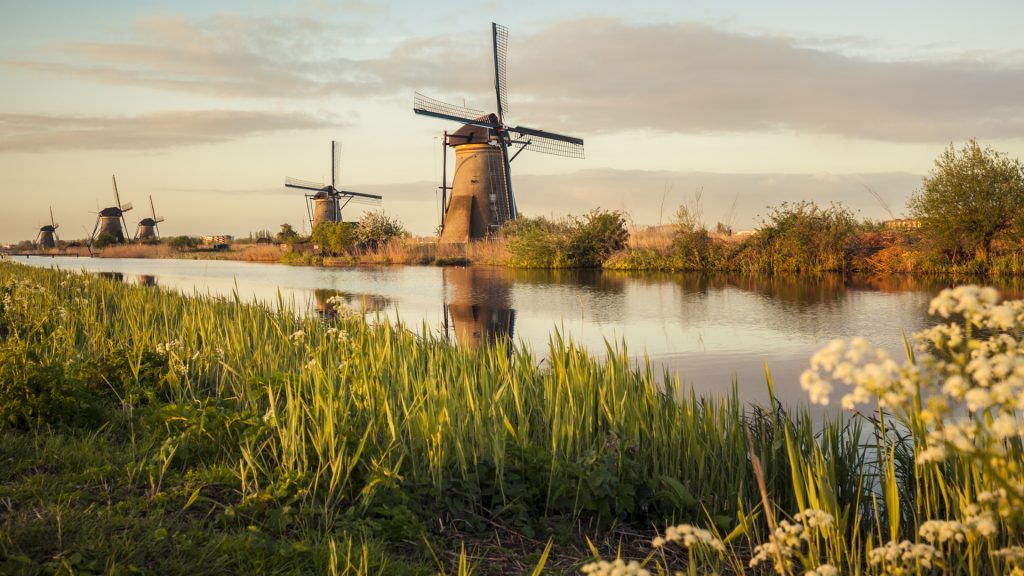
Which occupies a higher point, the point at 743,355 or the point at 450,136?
the point at 450,136

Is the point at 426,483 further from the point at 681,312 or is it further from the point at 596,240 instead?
the point at 596,240

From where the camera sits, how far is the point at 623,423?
3.81m

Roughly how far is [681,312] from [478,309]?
12.9ft

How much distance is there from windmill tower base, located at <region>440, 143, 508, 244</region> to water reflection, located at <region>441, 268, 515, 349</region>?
43.6ft

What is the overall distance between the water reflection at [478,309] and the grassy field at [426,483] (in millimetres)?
2107

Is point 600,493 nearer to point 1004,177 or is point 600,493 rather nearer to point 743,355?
point 743,355

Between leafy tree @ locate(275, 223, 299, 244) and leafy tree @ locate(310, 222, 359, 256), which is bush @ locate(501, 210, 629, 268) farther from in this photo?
leafy tree @ locate(275, 223, 299, 244)

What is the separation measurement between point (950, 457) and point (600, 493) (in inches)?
62.7

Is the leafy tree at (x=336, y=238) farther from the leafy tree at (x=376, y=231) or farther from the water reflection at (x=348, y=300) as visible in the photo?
the water reflection at (x=348, y=300)

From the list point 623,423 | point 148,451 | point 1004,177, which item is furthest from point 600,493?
point 1004,177

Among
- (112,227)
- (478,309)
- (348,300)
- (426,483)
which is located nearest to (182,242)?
(112,227)

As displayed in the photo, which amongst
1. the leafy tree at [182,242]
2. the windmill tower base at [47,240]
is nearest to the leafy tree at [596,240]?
the leafy tree at [182,242]

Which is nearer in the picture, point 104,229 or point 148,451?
point 148,451

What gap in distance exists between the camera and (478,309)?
1417cm
